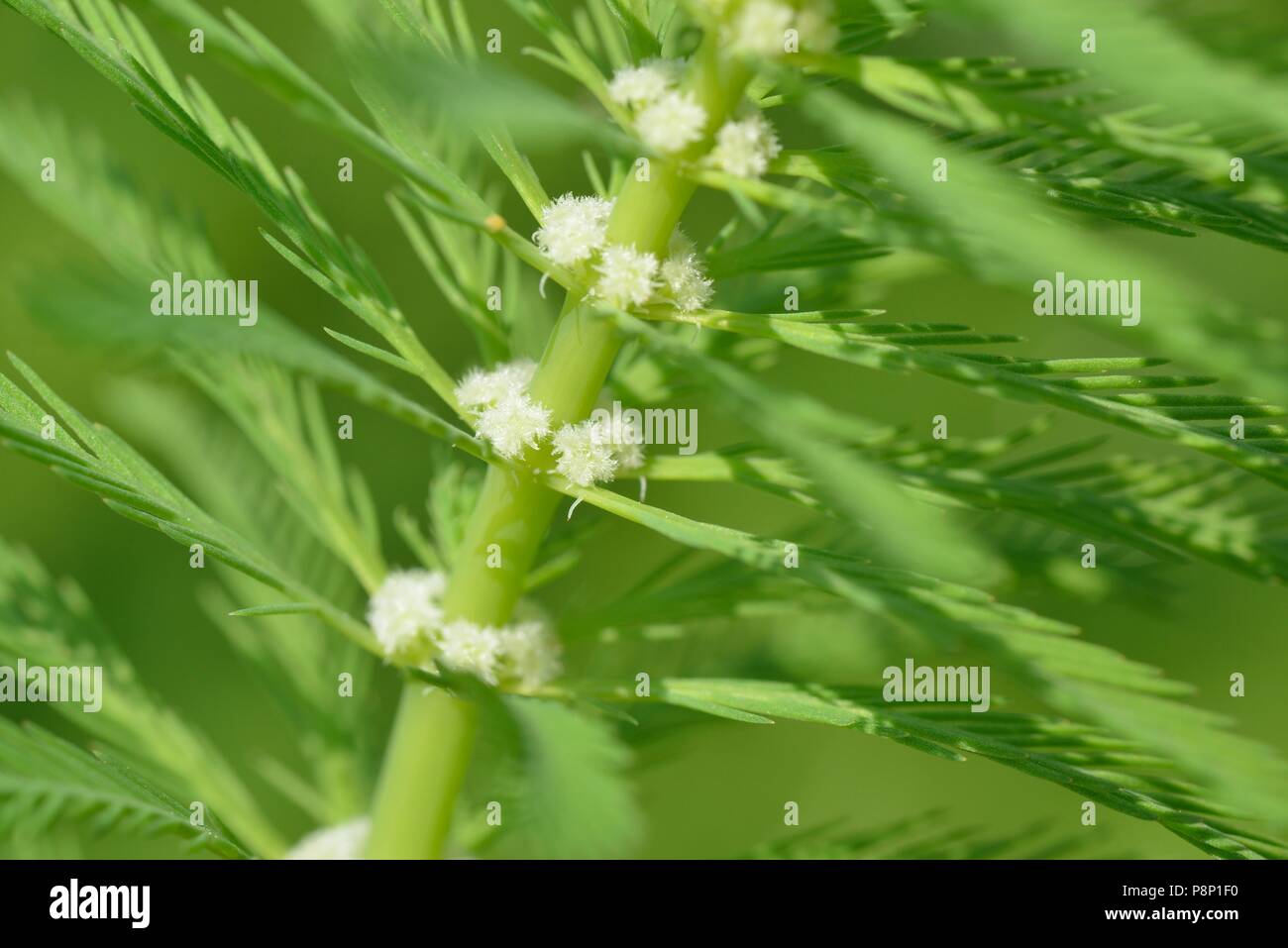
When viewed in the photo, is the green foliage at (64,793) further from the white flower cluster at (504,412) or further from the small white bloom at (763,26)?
the small white bloom at (763,26)

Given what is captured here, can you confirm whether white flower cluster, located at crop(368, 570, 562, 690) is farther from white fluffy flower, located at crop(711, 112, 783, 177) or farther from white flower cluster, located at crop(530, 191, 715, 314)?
white fluffy flower, located at crop(711, 112, 783, 177)

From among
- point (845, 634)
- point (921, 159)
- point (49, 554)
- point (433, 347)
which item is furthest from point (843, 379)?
point (921, 159)

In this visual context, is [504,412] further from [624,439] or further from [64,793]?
[64,793]

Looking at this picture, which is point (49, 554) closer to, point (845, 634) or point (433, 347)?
point (433, 347)

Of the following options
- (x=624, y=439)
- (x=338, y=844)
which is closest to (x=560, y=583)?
(x=338, y=844)

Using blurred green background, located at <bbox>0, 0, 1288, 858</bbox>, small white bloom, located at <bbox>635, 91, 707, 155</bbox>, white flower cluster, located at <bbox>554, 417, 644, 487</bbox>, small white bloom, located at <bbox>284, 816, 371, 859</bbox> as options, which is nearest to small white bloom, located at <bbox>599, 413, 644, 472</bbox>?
white flower cluster, located at <bbox>554, 417, 644, 487</bbox>

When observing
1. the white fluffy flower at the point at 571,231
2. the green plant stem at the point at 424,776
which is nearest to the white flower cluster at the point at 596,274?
the white fluffy flower at the point at 571,231
